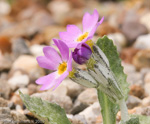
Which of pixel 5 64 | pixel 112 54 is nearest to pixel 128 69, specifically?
pixel 5 64

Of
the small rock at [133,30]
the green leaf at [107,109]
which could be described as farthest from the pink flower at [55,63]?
the small rock at [133,30]

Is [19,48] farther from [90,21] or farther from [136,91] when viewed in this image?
[90,21]

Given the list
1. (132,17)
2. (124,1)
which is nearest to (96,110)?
(132,17)

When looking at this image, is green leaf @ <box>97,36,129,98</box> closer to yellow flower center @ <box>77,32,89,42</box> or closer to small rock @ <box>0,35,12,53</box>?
yellow flower center @ <box>77,32,89,42</box>

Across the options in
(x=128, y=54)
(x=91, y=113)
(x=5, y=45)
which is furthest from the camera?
(x=5, y=45)

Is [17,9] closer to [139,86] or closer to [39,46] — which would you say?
Answer: [39,46]
